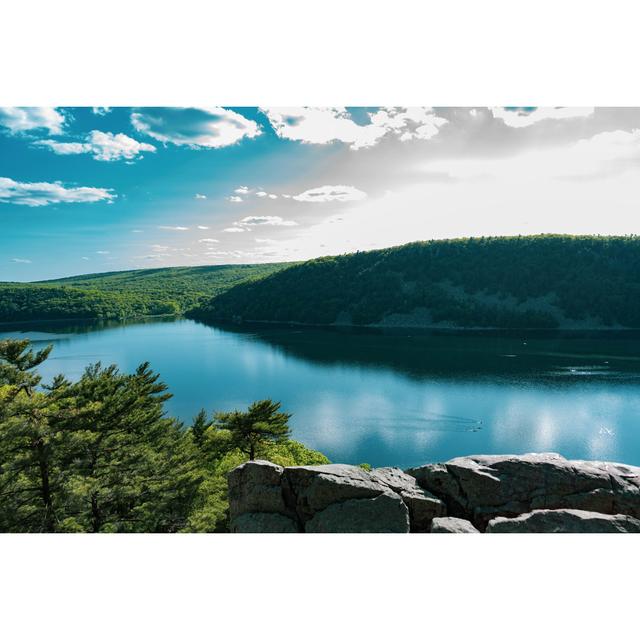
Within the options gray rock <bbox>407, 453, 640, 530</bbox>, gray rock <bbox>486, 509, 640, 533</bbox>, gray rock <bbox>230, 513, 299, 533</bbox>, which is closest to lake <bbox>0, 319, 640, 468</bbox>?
gray rock <bbox>407, 453, 640, 530</bbox>

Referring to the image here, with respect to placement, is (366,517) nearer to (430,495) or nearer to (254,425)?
(430,495)

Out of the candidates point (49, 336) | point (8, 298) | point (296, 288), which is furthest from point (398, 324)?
point (8, 298)

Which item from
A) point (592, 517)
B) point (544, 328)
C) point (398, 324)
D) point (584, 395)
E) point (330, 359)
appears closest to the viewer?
point (592, 517)

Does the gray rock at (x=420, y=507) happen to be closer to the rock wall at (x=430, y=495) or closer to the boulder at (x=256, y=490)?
the rock wall at (x=430, y=495)

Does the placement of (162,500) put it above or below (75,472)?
below

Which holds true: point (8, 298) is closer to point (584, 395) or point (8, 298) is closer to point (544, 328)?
point (584, 395)

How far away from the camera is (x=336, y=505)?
234 inches

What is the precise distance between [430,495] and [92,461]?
698cm

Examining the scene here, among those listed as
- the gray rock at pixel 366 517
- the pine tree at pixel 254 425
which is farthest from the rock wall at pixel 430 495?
the pine tree at pixel 254 425

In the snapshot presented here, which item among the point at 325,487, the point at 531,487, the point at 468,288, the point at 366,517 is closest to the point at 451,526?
the point at 366,517

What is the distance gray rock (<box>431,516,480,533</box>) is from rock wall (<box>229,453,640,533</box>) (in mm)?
13

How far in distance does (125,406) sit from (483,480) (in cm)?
832

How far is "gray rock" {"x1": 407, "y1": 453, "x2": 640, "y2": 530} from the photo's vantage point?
235 inches

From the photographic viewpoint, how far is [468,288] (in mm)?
85375
